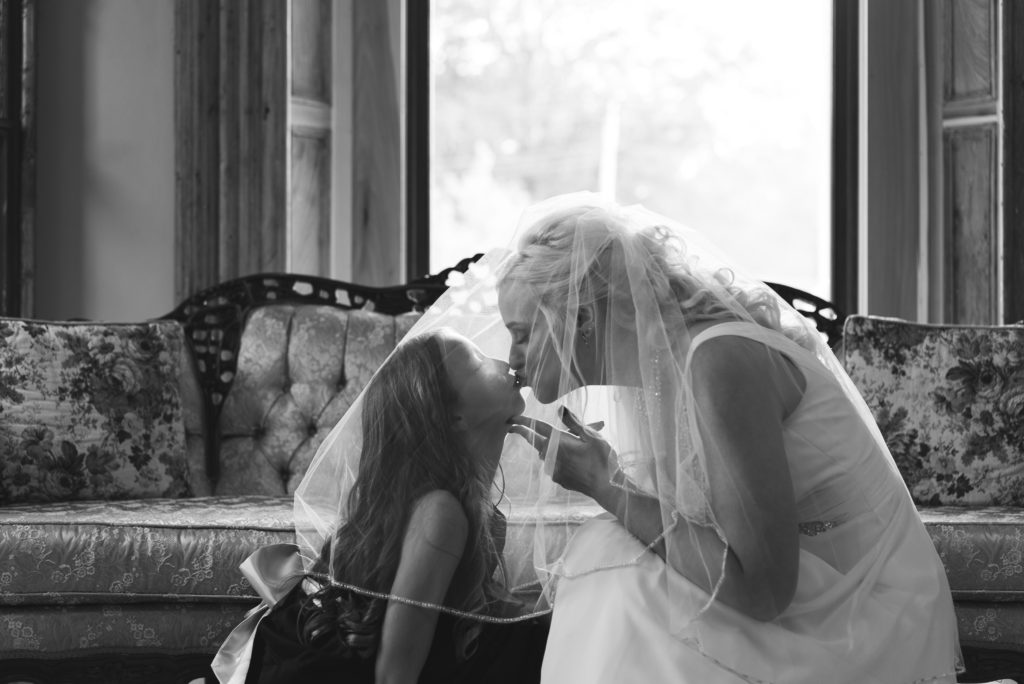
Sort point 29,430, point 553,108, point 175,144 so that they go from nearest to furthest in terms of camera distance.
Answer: point 29,430
point 175,144
point 553,108

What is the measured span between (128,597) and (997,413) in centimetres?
206

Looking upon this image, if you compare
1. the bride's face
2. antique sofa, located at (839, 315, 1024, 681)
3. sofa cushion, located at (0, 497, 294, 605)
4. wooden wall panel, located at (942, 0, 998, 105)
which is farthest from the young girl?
wooden wall panel, located at (942, 0, 998, 105)

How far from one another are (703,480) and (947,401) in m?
1.59

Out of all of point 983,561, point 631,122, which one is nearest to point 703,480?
point 983,561

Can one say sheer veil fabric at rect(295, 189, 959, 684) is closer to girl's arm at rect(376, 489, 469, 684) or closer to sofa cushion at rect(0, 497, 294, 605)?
girl's arm at rect(376, 489, 469, 684)

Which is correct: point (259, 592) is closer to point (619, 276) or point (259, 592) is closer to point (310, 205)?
point (619, 276)

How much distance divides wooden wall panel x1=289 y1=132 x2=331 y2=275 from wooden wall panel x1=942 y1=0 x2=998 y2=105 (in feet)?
6.65

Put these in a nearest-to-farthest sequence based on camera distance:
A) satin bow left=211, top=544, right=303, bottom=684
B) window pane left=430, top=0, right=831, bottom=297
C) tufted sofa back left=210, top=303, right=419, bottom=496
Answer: satin bow left=211, top=544, right=303, bottom=684 < tufted sofa back left=210, top=303, right=419, bottom=496 < window pane left=430, top=0, right=831, bottom=297

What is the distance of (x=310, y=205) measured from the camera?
3576 millimetres

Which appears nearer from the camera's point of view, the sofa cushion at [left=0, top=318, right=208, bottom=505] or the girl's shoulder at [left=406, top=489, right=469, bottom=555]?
the girl's shoulder at [left=406, top=489, right=469, bottom=555]

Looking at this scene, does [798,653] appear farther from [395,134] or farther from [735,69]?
[735,69]

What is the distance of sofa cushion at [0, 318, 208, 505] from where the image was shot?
2537mm

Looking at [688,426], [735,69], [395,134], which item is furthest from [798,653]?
[735,69]

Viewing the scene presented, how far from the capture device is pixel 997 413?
266cm
